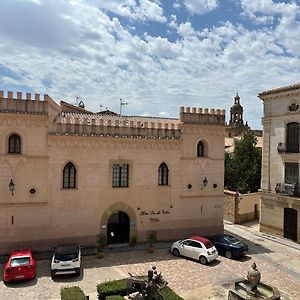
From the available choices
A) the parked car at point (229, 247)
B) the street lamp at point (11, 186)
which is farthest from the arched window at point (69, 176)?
the parked car at point (229, 247)

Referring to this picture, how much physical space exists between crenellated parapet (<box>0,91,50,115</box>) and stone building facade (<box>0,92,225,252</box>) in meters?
0.06

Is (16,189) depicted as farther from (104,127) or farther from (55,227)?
(104,127)

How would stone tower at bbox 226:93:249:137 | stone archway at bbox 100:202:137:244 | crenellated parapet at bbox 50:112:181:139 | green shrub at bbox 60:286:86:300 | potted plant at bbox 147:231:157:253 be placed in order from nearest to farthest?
1. green shrub at bbox 60:286:86:300
2. crenellated parapet at bbox 50:112:181:139
3. potted plant at bbox 147:231:157:253
4. stone archway at bbox 100:202:137:244
5. stone tower at bbox 226:93:249:137

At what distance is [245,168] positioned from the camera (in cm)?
4025

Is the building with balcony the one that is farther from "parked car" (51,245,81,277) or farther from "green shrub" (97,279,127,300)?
"parked car" (51,245,81,277)

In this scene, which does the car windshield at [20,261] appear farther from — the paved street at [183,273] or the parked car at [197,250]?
the parked car at [197,250]

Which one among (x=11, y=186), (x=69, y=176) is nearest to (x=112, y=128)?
(x=69, y=176)

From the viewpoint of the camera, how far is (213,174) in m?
26.1

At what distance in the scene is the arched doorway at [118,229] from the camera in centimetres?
2431

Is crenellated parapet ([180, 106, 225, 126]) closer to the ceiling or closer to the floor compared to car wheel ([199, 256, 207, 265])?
closer to the ceiling

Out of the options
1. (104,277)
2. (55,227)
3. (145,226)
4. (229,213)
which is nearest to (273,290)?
(104,277)

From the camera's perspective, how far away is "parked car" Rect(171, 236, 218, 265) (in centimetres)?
2023

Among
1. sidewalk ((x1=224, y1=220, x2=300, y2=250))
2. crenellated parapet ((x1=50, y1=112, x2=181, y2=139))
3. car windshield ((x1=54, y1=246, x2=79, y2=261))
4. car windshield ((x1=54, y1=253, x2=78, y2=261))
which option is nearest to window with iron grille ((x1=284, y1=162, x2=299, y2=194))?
sidewalk ((x1=224, y1=220, x2=300, y2=250))

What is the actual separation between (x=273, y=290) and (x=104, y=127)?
14.5 meters
